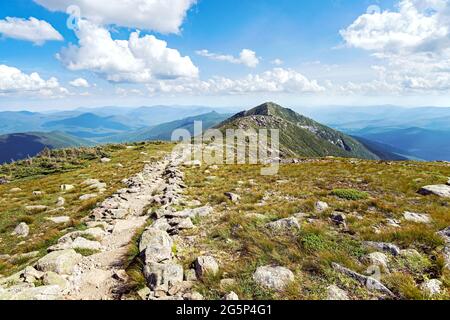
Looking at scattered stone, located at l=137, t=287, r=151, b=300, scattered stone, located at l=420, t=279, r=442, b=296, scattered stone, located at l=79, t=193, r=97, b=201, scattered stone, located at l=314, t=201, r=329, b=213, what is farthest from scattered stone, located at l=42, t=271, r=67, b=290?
scattered stone, located at l=79, t=193, r=97, b=201

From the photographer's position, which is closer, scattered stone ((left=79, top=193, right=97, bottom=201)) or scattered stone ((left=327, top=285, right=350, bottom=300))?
scattered stone ((left=327, top=285, right=350, bottom=300))

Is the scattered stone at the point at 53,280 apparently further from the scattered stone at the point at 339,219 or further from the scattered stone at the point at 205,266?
the scattered stone at the point at 339,219

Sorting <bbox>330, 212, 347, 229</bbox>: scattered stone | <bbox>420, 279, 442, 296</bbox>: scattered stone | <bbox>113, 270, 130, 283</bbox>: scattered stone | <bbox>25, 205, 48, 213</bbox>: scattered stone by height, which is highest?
<bbox>330, 212, 347, 229</bbox>: scattered stone

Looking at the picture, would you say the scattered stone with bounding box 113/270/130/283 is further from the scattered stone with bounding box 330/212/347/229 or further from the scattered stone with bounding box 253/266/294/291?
the scattered stone with bounding box 330/212/347/229

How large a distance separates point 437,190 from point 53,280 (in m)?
18.5

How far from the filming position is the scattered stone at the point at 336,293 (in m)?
6.34

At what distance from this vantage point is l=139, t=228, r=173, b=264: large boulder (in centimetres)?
809

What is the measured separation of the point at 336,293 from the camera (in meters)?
6.44

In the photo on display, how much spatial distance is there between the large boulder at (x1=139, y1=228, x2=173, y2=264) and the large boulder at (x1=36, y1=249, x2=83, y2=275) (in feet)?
6.92

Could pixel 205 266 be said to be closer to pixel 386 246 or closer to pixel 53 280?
pixel 53 280

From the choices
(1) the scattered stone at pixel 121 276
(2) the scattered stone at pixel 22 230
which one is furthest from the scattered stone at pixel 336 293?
(2) the scattered stone at pixel 22 230
